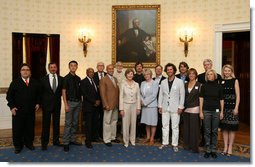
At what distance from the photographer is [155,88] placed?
614 centimetres

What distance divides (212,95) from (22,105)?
12.0ft

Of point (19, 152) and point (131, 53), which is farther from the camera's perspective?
point (131, 53)

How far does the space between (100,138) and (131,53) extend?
112 inches

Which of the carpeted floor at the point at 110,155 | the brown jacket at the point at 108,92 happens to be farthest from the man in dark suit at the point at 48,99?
the brown jacket at the point at 108,92

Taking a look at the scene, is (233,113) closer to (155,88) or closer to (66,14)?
(155,88)

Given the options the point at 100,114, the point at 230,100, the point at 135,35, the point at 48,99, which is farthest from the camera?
the point at 135,35

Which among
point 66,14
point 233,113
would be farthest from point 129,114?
point 66,14

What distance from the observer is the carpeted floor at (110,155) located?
507 centimetres

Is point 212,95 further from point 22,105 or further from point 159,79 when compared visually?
point 22,105

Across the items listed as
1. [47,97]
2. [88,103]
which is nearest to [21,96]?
[47,97]

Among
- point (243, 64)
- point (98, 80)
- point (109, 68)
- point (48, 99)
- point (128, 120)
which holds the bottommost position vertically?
point (128, 120)

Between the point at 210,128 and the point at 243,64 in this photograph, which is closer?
the point at 210,128

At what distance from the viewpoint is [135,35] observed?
835cm

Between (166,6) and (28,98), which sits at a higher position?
(166,6)
